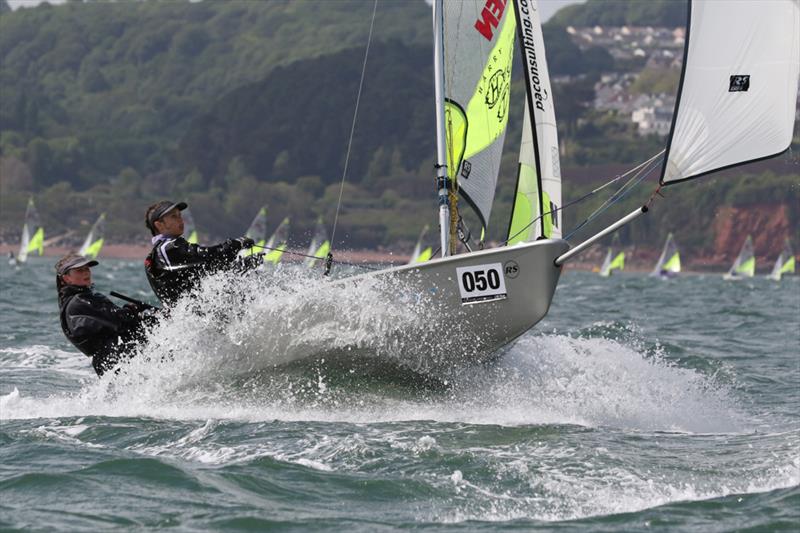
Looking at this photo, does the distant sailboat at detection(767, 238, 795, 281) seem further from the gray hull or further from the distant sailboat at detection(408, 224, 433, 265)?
the gray hull

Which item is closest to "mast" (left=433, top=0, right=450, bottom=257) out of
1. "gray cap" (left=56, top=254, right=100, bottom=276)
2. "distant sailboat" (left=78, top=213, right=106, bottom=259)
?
"gray cap" (left=56, top=254, right=100, bottom=276)

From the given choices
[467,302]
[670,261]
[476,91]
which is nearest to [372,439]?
[467,302]

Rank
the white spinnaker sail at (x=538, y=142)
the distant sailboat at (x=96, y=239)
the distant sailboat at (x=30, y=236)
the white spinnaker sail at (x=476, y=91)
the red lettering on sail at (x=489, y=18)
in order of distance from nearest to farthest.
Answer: the white spinnaker sail at (x=538, y=142) < the white spinnaker sail at (x=476, y=91) < the red lettering on sail at (x=489, y=18) < the distant sailboat at (x=96, y=239) < the distant sailboat at (x=30, y=236)

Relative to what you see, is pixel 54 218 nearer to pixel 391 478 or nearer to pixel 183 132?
pixel 183 132

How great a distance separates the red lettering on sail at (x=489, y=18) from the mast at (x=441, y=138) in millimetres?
493

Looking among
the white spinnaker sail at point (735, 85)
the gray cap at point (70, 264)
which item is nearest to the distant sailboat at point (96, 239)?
the gray cap at point (70, 264)

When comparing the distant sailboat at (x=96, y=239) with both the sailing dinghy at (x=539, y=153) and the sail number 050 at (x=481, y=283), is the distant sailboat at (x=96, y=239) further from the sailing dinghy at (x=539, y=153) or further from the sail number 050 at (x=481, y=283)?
the sail number 050 at (x=481, y=283)

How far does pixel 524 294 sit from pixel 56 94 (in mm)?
190928

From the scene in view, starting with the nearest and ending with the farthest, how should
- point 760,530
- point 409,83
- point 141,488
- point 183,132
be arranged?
point 760,530, point 141,488, point 409,83, point 183,132

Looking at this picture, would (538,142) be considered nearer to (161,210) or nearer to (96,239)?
(161,210)

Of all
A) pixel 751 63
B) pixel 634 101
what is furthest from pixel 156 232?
pixel 634 101

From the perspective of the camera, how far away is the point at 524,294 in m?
8.16

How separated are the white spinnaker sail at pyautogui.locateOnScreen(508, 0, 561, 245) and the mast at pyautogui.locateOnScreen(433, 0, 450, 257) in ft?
1.88

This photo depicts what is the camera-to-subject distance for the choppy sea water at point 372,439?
572 centimetres
